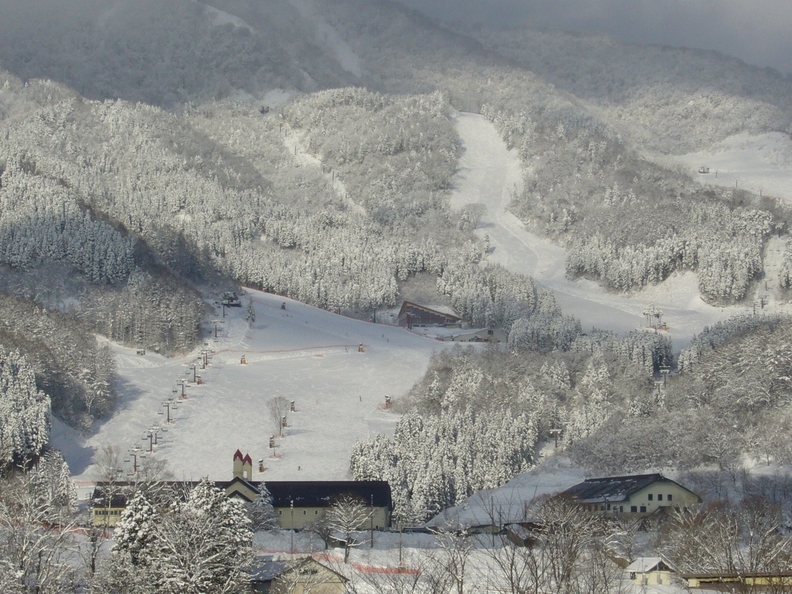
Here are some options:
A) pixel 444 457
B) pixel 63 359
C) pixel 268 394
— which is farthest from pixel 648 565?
pixel 63 359

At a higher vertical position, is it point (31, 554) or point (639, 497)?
point (639, 497)

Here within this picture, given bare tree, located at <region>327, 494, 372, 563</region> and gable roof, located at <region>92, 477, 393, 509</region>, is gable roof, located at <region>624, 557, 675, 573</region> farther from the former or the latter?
gable roof, located at <region>92, 477, 393, 509</region>

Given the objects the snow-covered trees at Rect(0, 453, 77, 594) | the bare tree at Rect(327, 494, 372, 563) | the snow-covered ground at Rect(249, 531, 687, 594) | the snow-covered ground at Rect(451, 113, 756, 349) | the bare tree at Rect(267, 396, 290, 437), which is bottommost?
the snow-covered trees at Rect(0, 453, 77, 594)

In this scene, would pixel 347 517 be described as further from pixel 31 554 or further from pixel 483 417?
pixel 483 417

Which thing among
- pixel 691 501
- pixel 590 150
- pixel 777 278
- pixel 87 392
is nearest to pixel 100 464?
pixel 87 392

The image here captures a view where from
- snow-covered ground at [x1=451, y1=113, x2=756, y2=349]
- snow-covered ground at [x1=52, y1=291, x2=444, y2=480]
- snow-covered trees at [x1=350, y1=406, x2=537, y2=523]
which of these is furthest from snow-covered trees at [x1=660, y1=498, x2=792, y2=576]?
snow-covered ground at [x1=451, y1=113, x2=756, y2=349]
